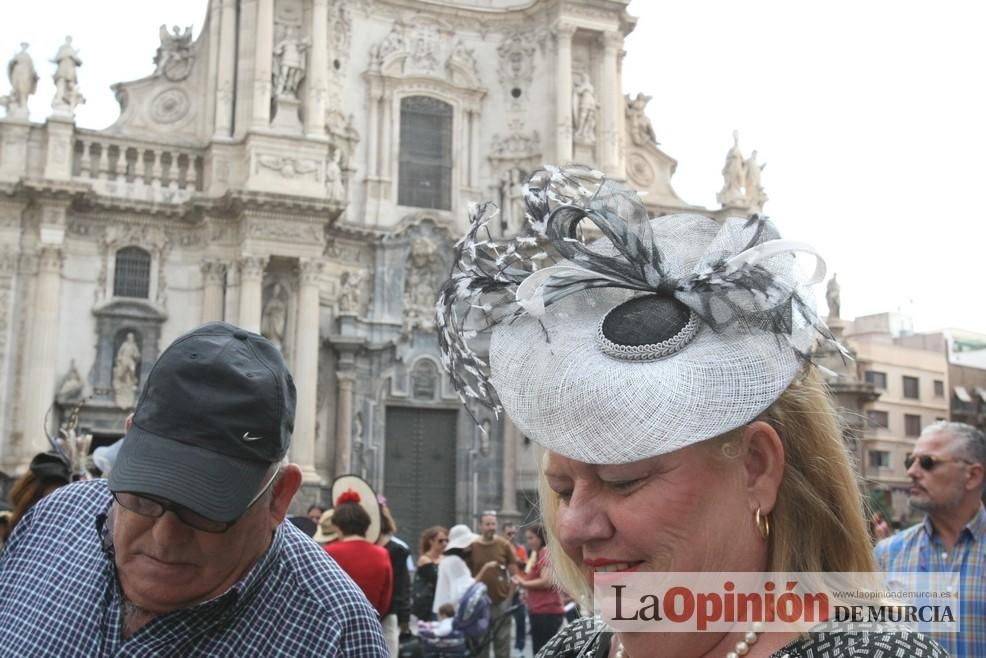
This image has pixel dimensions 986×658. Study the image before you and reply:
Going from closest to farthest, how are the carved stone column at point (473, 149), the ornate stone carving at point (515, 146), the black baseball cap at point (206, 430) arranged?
the black baseball cap at point (206, 430)
the carved stone column at point (473, 149)
the ornate stone carving at point (515, 146)

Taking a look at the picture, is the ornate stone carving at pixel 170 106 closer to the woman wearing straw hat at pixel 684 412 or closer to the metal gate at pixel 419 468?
the metal gate at pixel 419 468

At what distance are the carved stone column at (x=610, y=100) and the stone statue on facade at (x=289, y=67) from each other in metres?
6.44

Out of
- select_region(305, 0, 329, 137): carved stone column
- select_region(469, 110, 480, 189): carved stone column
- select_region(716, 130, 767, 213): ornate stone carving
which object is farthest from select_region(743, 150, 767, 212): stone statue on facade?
select_region(305, 0, 329, 137): carved stone column

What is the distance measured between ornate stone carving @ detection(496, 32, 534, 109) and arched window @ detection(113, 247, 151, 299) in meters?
8.56

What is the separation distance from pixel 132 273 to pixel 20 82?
398 cm

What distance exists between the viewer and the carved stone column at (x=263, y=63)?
63.6 ft

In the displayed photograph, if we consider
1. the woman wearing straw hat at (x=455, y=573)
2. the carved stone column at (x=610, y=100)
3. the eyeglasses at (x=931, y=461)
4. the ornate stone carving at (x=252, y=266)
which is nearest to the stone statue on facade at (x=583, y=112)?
the carved stone column at (x=610, y=100)

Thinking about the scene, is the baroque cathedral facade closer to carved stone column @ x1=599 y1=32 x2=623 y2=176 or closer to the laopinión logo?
carved stone column @ x1=599 y1=32 x2=623 y2=176

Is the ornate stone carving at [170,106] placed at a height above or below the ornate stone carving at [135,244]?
above

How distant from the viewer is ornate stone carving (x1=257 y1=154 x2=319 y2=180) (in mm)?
18970

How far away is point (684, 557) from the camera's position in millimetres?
1519

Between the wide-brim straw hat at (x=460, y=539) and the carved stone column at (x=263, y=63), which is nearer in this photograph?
the wide-brim straw hat at (x=460, y=539)

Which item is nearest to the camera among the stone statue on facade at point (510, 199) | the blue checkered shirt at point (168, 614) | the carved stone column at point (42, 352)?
the blue checkered shirt at point (168, 614)

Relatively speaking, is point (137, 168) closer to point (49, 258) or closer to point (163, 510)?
point (49, 258)
